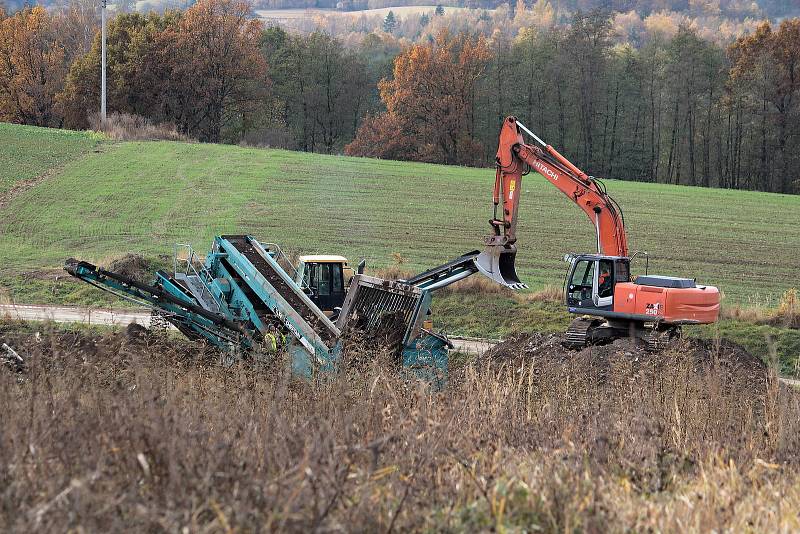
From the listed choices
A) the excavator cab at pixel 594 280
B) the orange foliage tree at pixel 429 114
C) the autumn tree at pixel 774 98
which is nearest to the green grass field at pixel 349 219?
the excavator cab at pixel 594 280

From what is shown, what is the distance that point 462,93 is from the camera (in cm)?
7556

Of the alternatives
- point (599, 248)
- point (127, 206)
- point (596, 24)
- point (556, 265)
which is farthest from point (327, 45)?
point (599, 248)

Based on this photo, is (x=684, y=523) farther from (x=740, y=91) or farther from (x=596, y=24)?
(x=596, y=24)

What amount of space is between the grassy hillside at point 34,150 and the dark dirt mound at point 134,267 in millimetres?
17826

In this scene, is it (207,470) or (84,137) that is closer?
(207,470)

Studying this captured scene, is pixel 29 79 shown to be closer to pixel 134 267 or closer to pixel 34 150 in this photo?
pixel 34 150

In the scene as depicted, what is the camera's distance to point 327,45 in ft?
278

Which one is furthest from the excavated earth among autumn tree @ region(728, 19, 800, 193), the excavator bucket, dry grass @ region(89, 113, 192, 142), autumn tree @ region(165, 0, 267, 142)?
autumn tree @ region(165, 0, 267, 142)

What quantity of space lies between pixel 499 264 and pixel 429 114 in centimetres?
5522

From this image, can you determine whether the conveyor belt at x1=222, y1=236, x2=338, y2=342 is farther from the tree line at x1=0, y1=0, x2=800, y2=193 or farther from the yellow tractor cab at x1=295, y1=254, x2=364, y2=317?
the tree line at x1=0, y1=0, x2=800, y2=193

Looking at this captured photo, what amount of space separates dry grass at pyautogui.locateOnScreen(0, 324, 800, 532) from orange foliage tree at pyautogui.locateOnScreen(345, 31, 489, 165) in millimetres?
65190

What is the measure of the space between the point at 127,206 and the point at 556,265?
18.4 meters

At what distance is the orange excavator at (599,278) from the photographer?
1808cm

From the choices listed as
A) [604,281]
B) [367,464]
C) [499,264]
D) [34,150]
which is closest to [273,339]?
[499,264]
